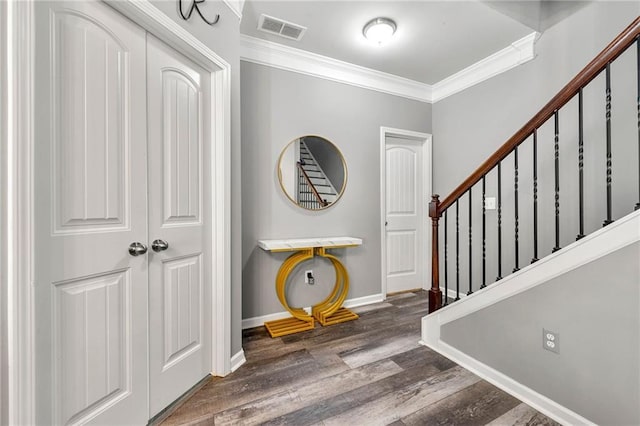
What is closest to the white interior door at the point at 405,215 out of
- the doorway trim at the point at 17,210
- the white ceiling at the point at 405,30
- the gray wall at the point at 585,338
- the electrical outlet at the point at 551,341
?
the white ceiling at the point at 405,30

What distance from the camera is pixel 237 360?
1889 millimetres

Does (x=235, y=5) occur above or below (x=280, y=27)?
below

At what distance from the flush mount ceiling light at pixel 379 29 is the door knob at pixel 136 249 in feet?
7.81

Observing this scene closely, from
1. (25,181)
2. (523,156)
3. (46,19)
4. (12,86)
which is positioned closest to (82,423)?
(25,181)

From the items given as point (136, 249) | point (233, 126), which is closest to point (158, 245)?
point (136, 249)

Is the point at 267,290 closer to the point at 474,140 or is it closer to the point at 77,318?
the point at 77,318

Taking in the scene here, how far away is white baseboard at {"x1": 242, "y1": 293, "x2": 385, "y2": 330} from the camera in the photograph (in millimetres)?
2521

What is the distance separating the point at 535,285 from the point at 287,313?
80.4 inches

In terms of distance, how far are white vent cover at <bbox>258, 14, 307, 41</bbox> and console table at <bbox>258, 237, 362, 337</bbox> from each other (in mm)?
1888

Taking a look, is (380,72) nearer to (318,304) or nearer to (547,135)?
(547,135)

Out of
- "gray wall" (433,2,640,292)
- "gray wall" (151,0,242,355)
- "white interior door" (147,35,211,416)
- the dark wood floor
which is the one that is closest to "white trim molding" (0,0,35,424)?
"white interior door" (147,35,211,416)

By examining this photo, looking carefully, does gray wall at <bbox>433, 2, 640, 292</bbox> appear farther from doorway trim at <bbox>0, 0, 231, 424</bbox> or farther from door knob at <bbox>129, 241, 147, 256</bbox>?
doorway trim at <bbox>0, 0, 231, 424</bbox>

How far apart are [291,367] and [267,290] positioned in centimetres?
86

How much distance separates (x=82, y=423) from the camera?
1.10 meters
